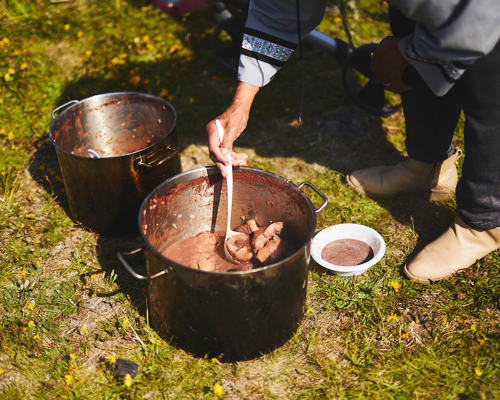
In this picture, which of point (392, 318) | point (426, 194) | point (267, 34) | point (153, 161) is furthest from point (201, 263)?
point (426, 194)

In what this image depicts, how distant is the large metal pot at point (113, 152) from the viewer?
242cm

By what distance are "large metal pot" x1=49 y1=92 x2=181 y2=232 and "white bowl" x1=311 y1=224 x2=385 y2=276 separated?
39.1 inches

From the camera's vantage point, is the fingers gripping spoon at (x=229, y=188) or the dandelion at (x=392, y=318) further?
the dandelion at (x=392, y=318)

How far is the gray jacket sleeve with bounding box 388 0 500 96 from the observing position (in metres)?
1.64

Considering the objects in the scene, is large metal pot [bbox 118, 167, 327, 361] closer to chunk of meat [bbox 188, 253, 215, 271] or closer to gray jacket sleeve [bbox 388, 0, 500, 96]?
chunk of meat [bbox 188, 253, 215, 271]

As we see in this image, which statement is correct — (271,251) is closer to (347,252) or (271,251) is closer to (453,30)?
(347,252)

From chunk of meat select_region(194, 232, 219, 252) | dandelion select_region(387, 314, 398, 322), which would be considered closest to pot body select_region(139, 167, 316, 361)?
chunk of meat select_region(194, 232, 219, 252)

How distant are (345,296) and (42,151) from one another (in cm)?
262

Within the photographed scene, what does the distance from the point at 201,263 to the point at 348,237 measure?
0.96 m

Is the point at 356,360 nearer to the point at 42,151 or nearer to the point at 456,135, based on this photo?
the point at 456,135

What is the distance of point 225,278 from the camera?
1.68m

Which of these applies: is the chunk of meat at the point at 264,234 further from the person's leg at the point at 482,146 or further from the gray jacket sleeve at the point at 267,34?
the person's leg at the point at 482,146

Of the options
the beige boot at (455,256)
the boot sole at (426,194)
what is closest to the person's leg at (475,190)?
the beige boot at (455,256)

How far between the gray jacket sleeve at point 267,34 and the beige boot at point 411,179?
1132mm
